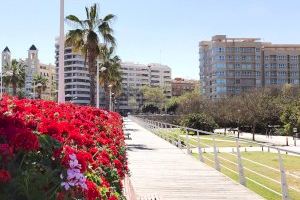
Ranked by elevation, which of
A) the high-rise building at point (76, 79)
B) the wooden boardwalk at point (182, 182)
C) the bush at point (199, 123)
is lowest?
the wooden boardwalk at point (182, 182)

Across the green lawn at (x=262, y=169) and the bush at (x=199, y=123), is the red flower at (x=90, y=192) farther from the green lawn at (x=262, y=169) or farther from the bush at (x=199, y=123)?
the bush at (x=199, y=123)

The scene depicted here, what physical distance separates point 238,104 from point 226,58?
79275 mm

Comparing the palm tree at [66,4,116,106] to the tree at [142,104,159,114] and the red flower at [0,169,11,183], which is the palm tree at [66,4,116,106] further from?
the tree at [142,104,159,114]

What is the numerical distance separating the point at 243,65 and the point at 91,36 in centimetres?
13515

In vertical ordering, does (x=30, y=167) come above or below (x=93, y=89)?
below

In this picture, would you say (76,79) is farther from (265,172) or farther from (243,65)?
(265,172)

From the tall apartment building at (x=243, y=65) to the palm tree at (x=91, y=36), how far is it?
402ft

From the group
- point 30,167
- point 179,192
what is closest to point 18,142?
point 30,167

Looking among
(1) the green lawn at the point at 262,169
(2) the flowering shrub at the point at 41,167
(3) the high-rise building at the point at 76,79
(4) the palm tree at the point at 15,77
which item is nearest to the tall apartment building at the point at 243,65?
(3) the high-rise building at the point at 76,79

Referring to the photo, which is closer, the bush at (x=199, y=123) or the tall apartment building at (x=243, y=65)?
the bush at (x=199, y=123)

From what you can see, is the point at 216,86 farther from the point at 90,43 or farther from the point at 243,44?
the point at 90,43

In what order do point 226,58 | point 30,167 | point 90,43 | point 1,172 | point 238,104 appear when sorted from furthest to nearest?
point 226,58, point 238,104, point 90,43, point 30,167, point 1,172

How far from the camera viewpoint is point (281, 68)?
170 meters

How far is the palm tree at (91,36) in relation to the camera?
1251 inches
